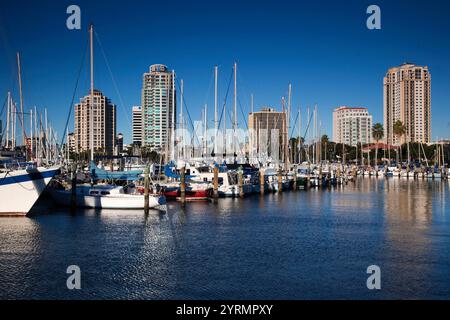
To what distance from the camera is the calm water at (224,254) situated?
20047 mm

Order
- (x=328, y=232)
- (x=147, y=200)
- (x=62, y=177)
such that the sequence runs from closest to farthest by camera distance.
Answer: (x=328, y=232)
(x=147, y=200)
(x=62, y=177)

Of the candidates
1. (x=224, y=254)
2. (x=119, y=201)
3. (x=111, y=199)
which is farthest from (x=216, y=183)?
(x=224, y=254)

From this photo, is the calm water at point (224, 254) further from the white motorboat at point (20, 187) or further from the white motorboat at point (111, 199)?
the white motorboat at point (111, 199)

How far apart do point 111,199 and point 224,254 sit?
21.5 meters

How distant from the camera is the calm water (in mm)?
20047

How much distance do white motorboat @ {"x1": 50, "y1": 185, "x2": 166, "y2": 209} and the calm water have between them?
170 centimetres

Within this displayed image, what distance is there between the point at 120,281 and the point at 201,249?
24.0ft

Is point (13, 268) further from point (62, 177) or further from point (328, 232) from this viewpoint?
point (62, 177)

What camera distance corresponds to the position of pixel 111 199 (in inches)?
1780

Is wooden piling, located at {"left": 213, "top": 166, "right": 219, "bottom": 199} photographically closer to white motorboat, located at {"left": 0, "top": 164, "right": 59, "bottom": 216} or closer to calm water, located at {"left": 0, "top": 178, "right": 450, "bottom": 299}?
calm water, located at {"left": 0, "top": 178, "right": 450, "bottom": 299}

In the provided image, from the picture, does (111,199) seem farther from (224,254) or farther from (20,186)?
(224,254)

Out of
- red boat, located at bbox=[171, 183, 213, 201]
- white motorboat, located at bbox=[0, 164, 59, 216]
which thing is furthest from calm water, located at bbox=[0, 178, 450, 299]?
red boat, located at bbox=[171, 183, 213, 201]
